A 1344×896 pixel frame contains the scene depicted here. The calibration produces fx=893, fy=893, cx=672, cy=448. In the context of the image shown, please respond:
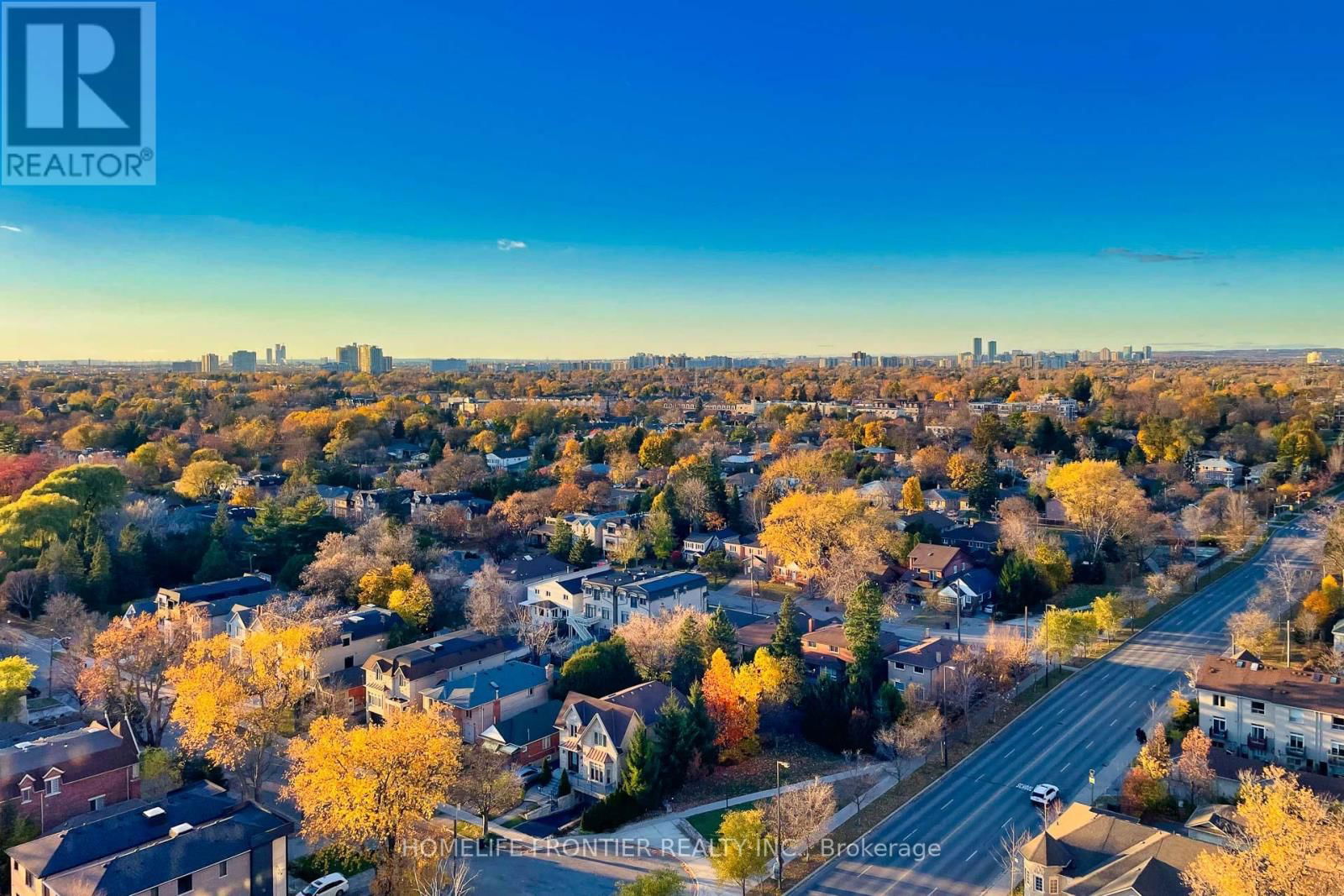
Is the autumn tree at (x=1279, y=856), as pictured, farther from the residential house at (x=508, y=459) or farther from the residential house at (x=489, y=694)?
the residential house at (x=508, y=459)

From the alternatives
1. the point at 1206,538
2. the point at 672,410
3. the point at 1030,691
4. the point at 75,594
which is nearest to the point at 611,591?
the point at 1030,691

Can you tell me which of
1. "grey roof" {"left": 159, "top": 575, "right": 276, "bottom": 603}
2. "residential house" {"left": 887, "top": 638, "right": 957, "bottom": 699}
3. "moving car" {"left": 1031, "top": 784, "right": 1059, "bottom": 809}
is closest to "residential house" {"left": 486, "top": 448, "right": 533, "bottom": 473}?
"grey roof" {"left": 159, "top": 575, "right": 276, "bottom": 603}

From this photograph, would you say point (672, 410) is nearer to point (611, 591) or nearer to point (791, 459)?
point (791, 459)

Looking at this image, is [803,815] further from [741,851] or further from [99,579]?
[99,579]

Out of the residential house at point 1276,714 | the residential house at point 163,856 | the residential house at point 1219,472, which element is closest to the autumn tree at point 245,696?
the residential house at point 163,856

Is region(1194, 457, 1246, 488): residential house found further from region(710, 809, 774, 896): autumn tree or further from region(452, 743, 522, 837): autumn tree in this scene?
region(452, 743, 522, 837): autumn tree

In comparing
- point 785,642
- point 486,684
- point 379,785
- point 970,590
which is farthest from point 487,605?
point 970,590
